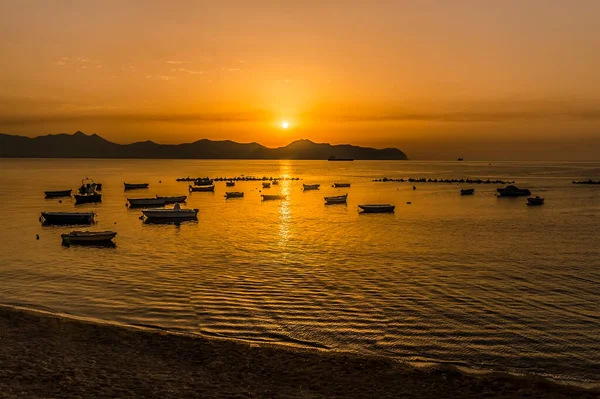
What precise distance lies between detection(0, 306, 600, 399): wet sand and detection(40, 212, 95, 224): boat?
4498cm

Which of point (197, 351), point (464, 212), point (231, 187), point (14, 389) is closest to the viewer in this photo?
point (14, 389)

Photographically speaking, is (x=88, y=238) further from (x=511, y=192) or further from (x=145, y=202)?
(x=511, y=192)

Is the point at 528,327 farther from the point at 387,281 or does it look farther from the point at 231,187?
the point at 231,187

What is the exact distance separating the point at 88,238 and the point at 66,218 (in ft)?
59.3

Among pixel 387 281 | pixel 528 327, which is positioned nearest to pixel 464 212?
pixel 387 281

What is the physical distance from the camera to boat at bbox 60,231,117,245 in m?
45.3

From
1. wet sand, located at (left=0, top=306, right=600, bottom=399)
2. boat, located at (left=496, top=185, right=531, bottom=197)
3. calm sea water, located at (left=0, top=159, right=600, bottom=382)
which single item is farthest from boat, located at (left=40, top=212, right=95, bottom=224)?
boat, located at (left=496, top=185, right=531, bottom=197)

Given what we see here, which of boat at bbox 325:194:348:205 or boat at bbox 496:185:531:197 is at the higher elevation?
boat at bbox 496:185:531:197

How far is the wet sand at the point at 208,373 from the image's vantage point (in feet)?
46.5

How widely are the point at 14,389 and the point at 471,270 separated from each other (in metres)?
28.0

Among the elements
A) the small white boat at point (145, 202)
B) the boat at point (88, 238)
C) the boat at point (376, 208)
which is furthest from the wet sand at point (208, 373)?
the small white boat at point (145, 202)

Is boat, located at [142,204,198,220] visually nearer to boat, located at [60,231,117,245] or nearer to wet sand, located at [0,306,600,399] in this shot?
boat, located at [60,231,117,245]

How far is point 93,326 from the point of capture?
2042cm

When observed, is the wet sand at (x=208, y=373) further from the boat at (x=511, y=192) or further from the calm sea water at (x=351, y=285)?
the boat at (x=511, y=192)
